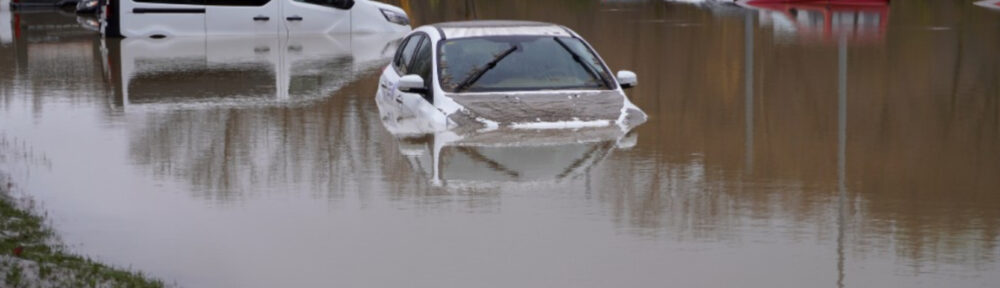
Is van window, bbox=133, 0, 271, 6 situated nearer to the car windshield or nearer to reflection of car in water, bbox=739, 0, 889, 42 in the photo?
reflection of car in water, bbox=739, 0, 889, 42

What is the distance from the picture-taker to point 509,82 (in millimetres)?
15414

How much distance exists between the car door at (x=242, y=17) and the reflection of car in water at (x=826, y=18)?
1050 centimetres

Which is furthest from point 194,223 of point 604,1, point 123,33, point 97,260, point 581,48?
point 604,1

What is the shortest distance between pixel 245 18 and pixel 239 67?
9192 millimetres

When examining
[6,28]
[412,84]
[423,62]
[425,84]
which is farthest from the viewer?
[6,28]

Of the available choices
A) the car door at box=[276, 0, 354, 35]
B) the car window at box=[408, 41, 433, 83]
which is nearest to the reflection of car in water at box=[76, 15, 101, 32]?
the car door at box=[276, 0, 354, 35]

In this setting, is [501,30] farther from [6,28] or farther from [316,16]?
[6,28]

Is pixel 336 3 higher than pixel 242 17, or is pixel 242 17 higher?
pixel 336 3

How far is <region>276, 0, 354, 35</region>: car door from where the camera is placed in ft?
111

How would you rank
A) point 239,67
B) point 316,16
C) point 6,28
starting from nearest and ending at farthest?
point 239,67
point 316,16
point 6,28

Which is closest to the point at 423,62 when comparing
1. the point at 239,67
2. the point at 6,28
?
the point at 239,67

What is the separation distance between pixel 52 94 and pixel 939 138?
1092 centimetres

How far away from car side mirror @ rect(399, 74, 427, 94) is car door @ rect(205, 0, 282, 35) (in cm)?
1879

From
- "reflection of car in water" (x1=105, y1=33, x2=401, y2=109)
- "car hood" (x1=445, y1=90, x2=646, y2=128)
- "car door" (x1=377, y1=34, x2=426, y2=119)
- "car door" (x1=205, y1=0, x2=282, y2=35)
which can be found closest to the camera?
"car hood" (x1=445, y1=90, x2=646, y2=128)
